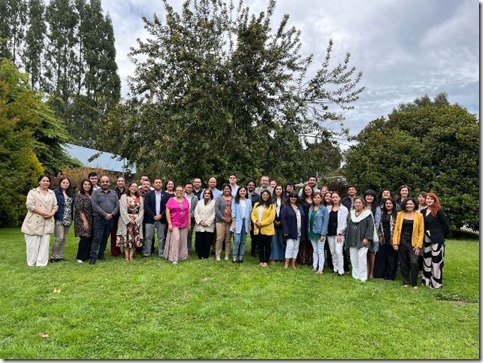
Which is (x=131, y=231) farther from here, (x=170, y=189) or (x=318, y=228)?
(x=318, y=228)

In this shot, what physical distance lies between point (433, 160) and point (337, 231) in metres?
13.5

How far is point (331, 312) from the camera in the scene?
5.39 metres

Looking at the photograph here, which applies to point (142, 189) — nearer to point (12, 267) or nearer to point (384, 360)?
point (12, 267)

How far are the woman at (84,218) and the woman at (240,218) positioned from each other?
2887 millimetres

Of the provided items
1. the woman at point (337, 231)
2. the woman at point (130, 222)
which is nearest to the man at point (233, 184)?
the woman at point (130, 222)

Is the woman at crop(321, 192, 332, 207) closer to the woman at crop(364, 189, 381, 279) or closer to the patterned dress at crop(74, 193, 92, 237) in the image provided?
the woman at crop(364, 189, 381, 279)

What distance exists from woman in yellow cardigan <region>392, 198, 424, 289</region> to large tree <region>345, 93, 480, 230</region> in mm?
9992

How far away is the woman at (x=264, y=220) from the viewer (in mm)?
7867

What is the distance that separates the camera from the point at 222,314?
5.17m

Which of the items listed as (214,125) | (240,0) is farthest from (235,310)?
(240,0)

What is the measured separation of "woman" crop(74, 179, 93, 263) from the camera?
786 centimetres

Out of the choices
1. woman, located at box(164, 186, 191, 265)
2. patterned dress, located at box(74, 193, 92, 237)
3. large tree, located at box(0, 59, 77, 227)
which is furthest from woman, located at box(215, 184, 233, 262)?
large tree, located at box(0, 59, 77, 227)

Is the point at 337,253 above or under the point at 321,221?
under

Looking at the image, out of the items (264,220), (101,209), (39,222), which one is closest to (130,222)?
(101,209)
